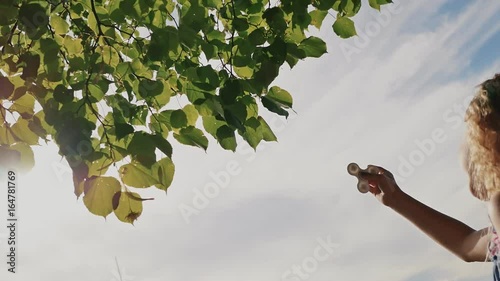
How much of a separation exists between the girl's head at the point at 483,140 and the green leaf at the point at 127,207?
1.36 m

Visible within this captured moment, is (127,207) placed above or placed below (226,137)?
below

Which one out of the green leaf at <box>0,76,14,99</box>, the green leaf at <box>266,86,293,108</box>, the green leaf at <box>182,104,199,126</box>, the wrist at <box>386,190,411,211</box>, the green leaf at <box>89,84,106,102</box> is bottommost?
the wrist at <box>386,190,411,211</box>

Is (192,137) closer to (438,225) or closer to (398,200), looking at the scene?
(398,200)

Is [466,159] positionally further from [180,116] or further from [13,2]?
[13,2]

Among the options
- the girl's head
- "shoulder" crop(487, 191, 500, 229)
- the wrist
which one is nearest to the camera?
"shoulder" crop(487, 191, 500, 229)

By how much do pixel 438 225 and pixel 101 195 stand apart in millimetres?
1362

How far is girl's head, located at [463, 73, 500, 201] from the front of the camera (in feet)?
7.11

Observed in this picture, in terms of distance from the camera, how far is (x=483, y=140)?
221cm

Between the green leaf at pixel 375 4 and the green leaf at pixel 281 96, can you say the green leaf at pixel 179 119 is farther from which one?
the green leaf at pixel 375 4

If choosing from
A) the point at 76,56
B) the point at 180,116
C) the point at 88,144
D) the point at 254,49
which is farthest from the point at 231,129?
the point at 76,56

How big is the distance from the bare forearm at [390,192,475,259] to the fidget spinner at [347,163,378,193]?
152 mm

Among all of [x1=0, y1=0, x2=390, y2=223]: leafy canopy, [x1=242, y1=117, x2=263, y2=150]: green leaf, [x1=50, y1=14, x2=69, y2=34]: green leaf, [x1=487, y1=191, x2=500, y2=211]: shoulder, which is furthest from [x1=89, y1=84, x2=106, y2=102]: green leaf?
[x1=487, y1=191, x2=500, y2=211]: shoulder

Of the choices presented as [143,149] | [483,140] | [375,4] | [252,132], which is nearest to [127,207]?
[143,149]

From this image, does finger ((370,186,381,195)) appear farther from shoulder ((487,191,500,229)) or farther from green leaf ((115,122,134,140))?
green leaf ((115,122,134,140))
